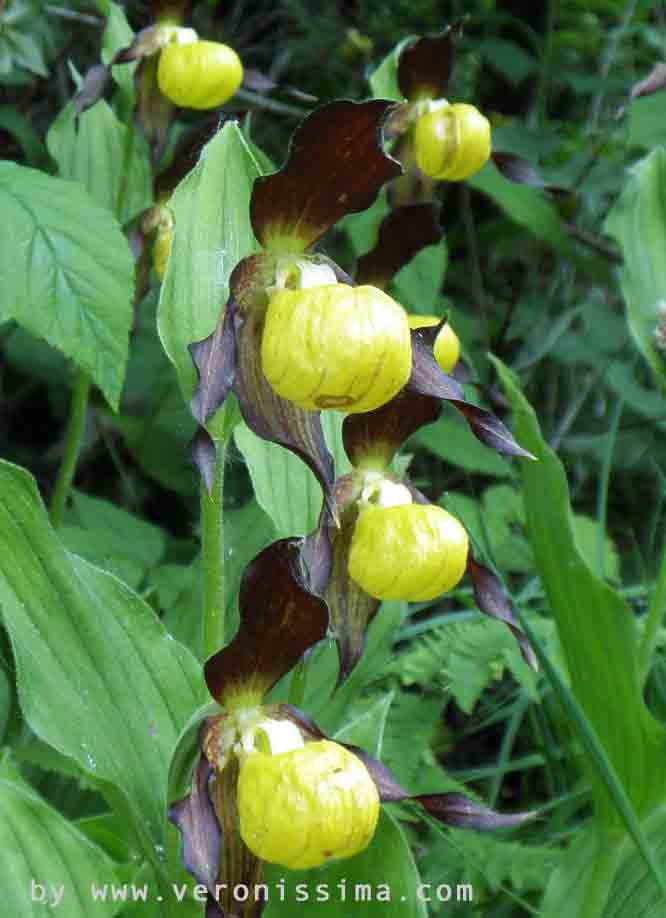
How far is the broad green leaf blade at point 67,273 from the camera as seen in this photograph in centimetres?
139

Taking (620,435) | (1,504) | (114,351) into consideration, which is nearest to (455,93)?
(620,435)

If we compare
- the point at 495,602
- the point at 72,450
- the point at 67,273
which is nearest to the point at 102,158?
Result: the point at 72,450

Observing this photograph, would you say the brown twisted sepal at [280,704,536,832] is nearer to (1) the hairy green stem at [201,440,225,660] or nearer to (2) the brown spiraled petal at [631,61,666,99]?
(1) the hairy green stem at [201,440,225,660]

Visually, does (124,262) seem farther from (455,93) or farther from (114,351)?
(455,93)

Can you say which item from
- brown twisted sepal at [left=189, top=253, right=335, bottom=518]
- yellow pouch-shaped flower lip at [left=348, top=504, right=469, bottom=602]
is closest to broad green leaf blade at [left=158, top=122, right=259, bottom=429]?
brown twisted sepal at [left=189, top=253, right=335, bottom=518]

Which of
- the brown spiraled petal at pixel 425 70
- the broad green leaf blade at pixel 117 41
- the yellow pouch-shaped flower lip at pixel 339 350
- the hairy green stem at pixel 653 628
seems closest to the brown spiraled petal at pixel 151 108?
the broad green leaf blade at pixel 117 41

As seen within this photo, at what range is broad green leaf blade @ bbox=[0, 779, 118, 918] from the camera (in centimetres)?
109

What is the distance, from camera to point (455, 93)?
9.95 ft

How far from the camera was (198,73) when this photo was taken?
2029 millimetres

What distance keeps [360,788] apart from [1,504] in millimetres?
493

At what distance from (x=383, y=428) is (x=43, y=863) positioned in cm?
72

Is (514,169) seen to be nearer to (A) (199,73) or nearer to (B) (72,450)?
(A) (199,73)

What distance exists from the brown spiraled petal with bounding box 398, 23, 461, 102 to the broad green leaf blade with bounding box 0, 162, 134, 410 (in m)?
0.89

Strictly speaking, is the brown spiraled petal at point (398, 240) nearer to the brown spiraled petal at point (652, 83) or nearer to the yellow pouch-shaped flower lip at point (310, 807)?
the brown spiraled petal at point (652, 83)
